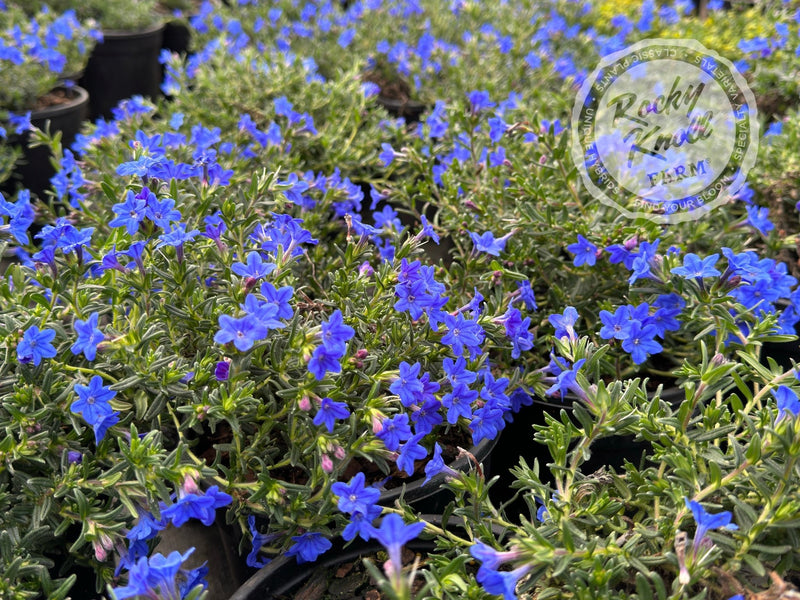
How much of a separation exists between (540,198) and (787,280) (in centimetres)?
71

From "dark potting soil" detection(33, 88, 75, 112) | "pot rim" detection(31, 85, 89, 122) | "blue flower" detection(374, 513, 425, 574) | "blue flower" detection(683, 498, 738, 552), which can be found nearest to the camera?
"blue flower" detection(374, 513, 425, 574)

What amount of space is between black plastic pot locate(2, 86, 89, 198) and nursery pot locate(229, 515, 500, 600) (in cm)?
270

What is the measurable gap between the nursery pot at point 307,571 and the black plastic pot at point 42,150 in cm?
270

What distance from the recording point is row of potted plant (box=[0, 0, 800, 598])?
1.33 meters

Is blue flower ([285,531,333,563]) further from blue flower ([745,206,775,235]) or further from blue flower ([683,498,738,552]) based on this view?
blue flower ([745,206,775,235])

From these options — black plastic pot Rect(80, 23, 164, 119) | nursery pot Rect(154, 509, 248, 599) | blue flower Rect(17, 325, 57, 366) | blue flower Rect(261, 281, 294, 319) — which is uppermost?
blue flower Rect(261, 281, 294, 319)

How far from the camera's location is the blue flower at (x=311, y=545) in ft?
4.88

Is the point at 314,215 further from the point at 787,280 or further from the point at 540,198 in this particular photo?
the point at 787,280

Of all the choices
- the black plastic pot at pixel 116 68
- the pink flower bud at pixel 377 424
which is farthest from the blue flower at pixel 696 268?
the black plastic pot at pixel 116 68

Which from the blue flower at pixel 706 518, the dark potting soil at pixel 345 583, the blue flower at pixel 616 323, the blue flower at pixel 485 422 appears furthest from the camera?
the blue flower at pixel 616 323

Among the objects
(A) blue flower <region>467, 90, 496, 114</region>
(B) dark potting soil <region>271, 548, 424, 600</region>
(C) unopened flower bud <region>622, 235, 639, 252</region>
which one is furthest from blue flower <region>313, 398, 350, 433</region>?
(A) blue flower <region>467, 90, 496, 114</region>

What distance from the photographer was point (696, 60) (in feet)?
10.5

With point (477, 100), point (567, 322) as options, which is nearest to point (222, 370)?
point (567, 322)

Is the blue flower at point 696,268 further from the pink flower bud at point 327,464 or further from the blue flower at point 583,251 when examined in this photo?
the pink flower bud at point 327,464
